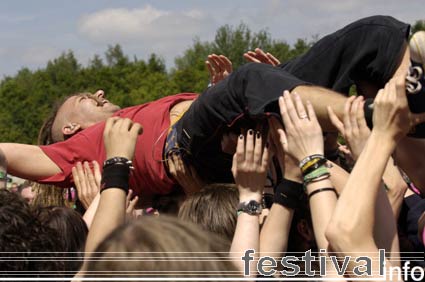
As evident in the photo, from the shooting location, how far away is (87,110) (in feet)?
14.1

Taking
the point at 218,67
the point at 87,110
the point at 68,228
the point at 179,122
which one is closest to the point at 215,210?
the point at 68,228

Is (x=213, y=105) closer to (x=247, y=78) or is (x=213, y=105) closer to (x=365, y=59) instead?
(x=247, y=78)

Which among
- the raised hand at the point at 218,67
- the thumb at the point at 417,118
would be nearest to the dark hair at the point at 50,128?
the raised hand at the point at 218,67

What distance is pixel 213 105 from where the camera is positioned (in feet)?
9.82

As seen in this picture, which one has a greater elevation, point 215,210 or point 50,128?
point 50,128

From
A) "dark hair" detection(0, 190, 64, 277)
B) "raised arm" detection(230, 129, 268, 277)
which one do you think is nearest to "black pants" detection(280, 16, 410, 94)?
"raised arm" detection(230, 129, 268, 277)

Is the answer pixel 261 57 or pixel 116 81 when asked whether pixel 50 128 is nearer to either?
pixel 261 57

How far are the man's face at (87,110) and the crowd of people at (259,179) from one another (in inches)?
17.6

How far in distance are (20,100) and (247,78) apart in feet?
146

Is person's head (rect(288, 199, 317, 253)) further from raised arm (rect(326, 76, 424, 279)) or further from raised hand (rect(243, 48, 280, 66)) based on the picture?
raised hand (rect(243, 48, 280, 66))

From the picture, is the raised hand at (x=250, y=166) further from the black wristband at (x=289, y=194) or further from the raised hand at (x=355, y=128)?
the raised hand at (x=355, y=128)

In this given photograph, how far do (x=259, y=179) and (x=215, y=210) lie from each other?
0.67 feet

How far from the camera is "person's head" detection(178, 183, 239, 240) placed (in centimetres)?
263

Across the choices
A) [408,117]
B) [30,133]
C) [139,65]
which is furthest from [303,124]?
[139,65]
